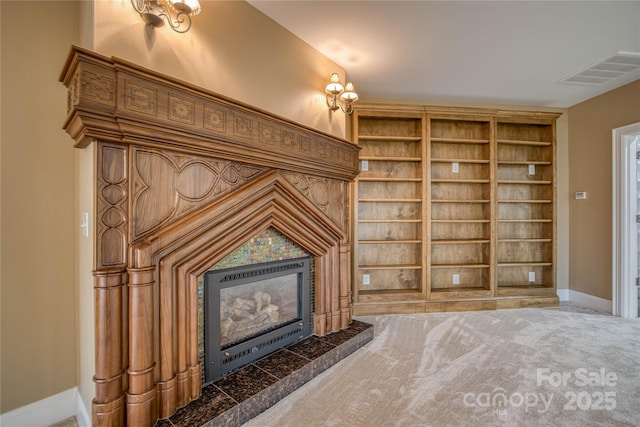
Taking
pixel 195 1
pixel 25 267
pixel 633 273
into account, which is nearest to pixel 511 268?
pixel 633 273

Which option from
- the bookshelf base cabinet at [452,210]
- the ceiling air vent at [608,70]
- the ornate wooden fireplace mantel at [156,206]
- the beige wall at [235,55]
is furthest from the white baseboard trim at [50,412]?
the ceiling air vent at [608,70]

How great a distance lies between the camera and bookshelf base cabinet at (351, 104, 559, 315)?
365cm

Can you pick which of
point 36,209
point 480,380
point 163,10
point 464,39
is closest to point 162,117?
point 163,10

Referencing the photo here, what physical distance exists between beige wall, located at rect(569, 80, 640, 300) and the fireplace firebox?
12.5ft

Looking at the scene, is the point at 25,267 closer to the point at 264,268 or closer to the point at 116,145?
the point at 116,145

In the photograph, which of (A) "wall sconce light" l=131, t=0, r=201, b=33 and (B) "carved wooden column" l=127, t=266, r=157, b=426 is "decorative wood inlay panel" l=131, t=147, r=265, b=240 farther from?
(A) "wall sconce light" l=131, t=0, r=201, b=33

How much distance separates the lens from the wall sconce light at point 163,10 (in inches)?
57.0

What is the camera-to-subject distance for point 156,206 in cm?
150

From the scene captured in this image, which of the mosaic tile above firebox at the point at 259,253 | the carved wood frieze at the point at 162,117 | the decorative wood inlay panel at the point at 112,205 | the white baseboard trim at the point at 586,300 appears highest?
the carved wood frieze at the point at 162,117

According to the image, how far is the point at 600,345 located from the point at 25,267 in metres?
4.51

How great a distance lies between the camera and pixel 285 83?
234cm

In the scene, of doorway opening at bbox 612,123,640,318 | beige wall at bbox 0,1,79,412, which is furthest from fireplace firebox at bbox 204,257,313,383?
doorway opening at bbox 612,123,640,318

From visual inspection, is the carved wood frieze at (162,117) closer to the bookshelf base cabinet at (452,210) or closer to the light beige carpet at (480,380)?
the light beige carpet at (480,380)

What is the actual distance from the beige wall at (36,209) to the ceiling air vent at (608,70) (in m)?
4.43
